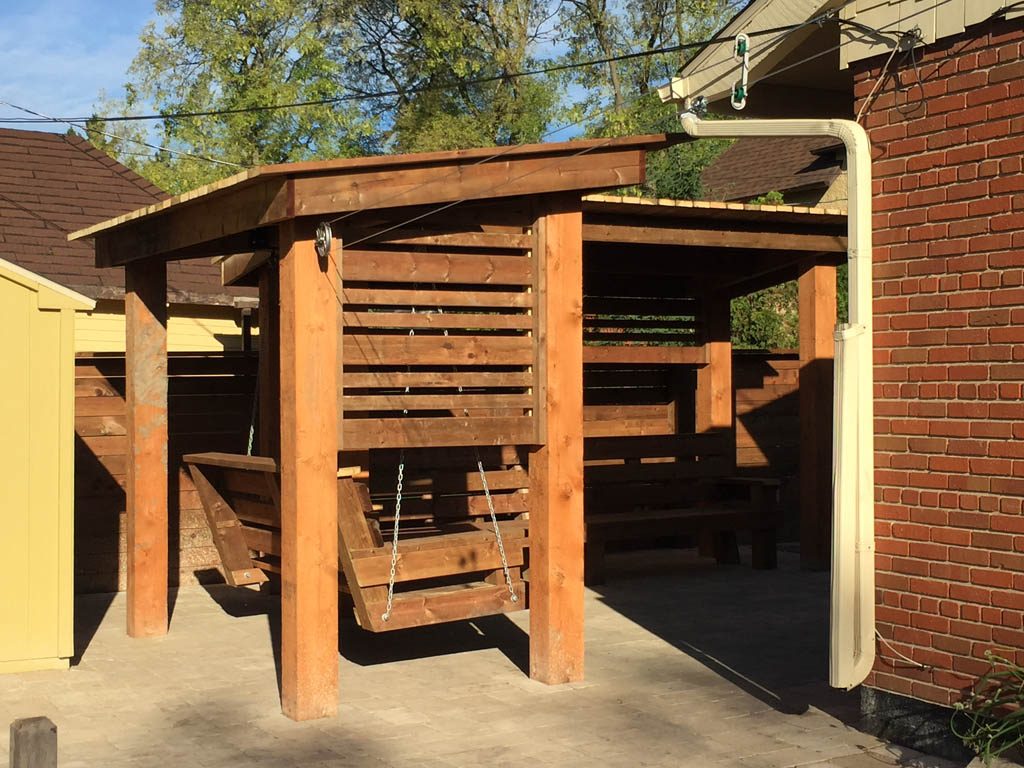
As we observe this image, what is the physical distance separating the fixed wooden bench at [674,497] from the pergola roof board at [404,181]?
4.43 m

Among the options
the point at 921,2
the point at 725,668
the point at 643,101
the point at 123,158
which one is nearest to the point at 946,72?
the point at 921,2

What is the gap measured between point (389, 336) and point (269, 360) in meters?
3.24

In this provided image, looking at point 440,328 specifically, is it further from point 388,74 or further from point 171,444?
point 388,74

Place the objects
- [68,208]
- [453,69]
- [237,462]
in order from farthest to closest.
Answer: [453,69]
[68,208]
[237,462]

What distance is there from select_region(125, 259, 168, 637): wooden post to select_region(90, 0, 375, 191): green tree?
21859 millimetres

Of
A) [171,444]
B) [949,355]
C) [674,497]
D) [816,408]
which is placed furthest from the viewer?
[674,497]

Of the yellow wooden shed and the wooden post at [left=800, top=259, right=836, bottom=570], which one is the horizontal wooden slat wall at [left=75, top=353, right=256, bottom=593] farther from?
the wooden post at [left=800, top=259, right=836, bottom=570]

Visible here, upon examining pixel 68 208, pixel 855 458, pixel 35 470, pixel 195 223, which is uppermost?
pixel 68 208

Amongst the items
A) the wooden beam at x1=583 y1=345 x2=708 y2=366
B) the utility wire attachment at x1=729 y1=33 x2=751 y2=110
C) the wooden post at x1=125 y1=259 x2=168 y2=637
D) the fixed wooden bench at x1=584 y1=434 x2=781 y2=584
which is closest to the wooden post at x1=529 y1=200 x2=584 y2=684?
the utility wire attachment at x1=729 y1=33 x2=751 y2=110

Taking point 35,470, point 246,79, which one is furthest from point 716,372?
point 246,79

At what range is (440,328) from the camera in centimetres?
732

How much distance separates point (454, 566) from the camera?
25.0ft

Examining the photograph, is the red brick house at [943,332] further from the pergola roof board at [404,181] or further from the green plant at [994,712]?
the pergola roof board at [404,181]

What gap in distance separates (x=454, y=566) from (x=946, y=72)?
3.80m
